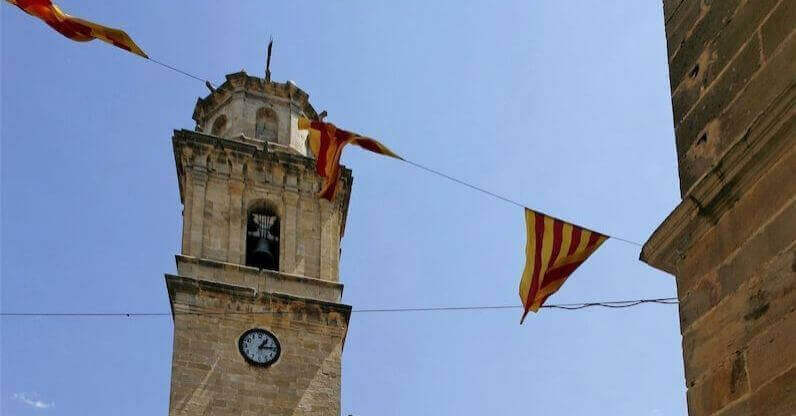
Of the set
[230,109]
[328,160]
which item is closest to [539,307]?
[328,160]

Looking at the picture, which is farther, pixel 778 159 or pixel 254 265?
pixel 254 265

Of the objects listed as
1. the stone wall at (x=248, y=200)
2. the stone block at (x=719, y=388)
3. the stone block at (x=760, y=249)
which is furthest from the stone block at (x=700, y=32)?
the stone wall at (x=248, y=200)

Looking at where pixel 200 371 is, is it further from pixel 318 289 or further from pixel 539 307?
pixel 539 307

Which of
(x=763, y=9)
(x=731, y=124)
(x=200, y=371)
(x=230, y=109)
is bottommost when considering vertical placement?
(x=731, y=124)

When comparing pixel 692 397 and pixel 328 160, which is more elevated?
pixel 328 160

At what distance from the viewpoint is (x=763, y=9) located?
4.96 m

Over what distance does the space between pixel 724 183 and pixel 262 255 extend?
18684mm

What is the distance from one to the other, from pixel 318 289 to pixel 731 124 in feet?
58.9

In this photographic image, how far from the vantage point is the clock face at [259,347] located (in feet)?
70.2

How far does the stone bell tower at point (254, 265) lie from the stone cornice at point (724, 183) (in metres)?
16.1

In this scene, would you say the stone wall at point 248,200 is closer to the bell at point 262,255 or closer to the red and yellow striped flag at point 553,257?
the bell at point 262,255

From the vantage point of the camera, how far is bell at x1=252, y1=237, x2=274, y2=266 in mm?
23062

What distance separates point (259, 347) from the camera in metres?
21.5

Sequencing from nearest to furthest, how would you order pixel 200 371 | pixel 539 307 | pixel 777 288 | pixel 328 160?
pixel 777 288
pixel 539 307
pixel 328 160
pixel 200 371
